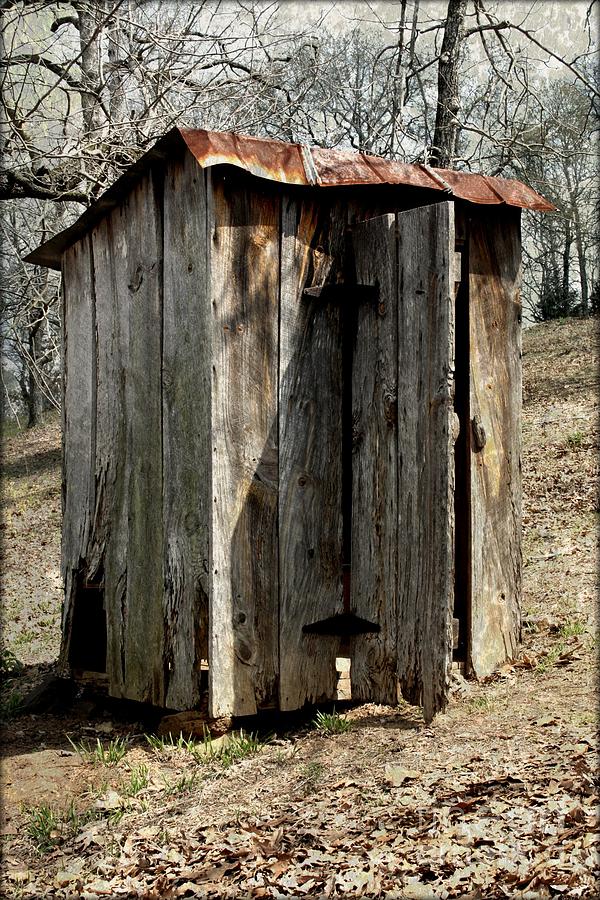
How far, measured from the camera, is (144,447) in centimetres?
493

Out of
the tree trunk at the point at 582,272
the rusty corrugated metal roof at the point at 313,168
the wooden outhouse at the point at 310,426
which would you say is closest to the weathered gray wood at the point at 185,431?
the wooden outhouse at the point at 310,426

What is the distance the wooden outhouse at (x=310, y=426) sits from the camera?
422 centimetres

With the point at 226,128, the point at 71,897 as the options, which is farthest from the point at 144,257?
the point at 226,128

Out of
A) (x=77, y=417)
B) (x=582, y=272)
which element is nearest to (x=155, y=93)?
(x=77, y=417)

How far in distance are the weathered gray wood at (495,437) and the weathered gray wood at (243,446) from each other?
45.2 inches

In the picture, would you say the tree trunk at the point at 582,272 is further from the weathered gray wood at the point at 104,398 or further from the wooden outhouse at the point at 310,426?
the weathered gray wood at the point at 104,398

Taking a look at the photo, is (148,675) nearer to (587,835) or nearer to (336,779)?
(336,779)

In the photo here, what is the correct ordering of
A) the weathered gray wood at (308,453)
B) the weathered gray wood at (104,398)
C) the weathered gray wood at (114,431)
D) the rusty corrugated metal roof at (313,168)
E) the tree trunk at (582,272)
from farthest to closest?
the tree trunk at (582,272) < the weathered gray wood at (104,398) < the weathered gray wood at (114,431) < the weathered gray wood at (308,453) < the rusty corrugated metal roof at (313,168)

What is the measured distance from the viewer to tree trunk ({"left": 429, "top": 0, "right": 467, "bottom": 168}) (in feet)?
32.9

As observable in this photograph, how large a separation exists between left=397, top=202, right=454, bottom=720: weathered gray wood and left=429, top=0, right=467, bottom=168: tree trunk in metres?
6.38

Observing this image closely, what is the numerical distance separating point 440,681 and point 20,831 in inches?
79.4

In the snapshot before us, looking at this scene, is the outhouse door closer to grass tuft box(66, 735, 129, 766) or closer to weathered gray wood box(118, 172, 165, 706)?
weathered gray wood box(118, 172, 165, 706)

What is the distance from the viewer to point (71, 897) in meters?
3.28

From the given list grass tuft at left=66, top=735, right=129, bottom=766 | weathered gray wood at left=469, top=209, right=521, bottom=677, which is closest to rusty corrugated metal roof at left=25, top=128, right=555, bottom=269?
weathered gray wood at left=469, top=209, right=521, bottom=677
